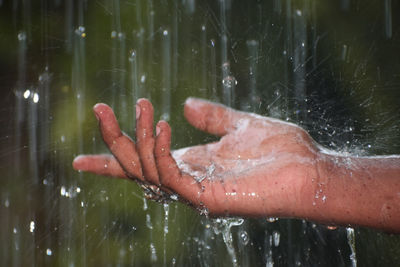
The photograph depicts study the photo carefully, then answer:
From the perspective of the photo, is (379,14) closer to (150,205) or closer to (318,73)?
(318,73)

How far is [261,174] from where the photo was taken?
4.66 feet

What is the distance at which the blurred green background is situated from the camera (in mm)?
1821

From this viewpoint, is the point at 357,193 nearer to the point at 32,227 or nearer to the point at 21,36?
the point at 32,227

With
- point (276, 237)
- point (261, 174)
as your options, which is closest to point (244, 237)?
point (276, 237)

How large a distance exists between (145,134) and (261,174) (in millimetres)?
489

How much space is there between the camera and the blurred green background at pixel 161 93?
1.82 meters

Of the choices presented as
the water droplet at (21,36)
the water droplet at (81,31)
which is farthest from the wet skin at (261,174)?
the water droplet at (21,36)

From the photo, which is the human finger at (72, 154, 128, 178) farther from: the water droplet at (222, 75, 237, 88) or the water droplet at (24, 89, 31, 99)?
the water droplet at (24, 89, 31, 99)

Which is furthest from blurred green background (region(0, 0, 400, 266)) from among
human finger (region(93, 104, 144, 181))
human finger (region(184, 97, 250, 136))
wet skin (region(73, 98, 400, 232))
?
human finger (region(93, 104, 144, 181))

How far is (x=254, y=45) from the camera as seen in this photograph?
1.95 m

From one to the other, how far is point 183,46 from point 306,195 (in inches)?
47.3

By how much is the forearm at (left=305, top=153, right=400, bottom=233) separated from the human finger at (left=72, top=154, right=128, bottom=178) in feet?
2.70

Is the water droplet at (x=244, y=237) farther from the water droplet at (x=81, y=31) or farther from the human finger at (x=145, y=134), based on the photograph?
the water droplet at (x=81, y=31)

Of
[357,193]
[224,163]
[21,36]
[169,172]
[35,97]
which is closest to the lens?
[169,172]
